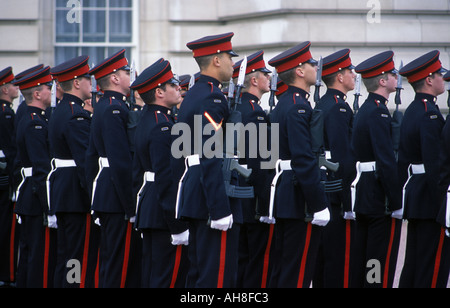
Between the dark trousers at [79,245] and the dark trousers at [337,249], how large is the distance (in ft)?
6.31

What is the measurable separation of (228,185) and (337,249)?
6.33 feet

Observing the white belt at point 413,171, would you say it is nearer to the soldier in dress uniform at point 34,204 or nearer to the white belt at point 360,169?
the white belt at point 360,169

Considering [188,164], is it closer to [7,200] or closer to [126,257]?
[126,257]

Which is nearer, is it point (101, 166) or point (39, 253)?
point (101, 166)

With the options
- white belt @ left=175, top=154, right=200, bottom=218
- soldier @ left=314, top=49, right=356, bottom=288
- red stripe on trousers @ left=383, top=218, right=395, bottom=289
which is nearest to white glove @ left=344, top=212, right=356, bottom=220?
soldier @ left=314, top=49, right=356, bottom=288

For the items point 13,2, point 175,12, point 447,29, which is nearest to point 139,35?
point 175,12

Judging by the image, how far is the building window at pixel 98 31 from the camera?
1444cm

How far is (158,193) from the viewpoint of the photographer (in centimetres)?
657

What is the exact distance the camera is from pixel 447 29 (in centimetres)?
1312

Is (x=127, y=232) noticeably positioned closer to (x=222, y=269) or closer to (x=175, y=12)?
(x=222, y=269)

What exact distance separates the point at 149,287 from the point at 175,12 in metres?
8.02

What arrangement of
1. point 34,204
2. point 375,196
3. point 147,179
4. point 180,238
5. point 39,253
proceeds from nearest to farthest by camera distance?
point 180,238 → point 147,179 → point 375,196 → point 39,253 → point 34,204

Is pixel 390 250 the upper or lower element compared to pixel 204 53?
lower

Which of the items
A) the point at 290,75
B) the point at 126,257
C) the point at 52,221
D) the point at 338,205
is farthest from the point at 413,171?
the point at 52,221
